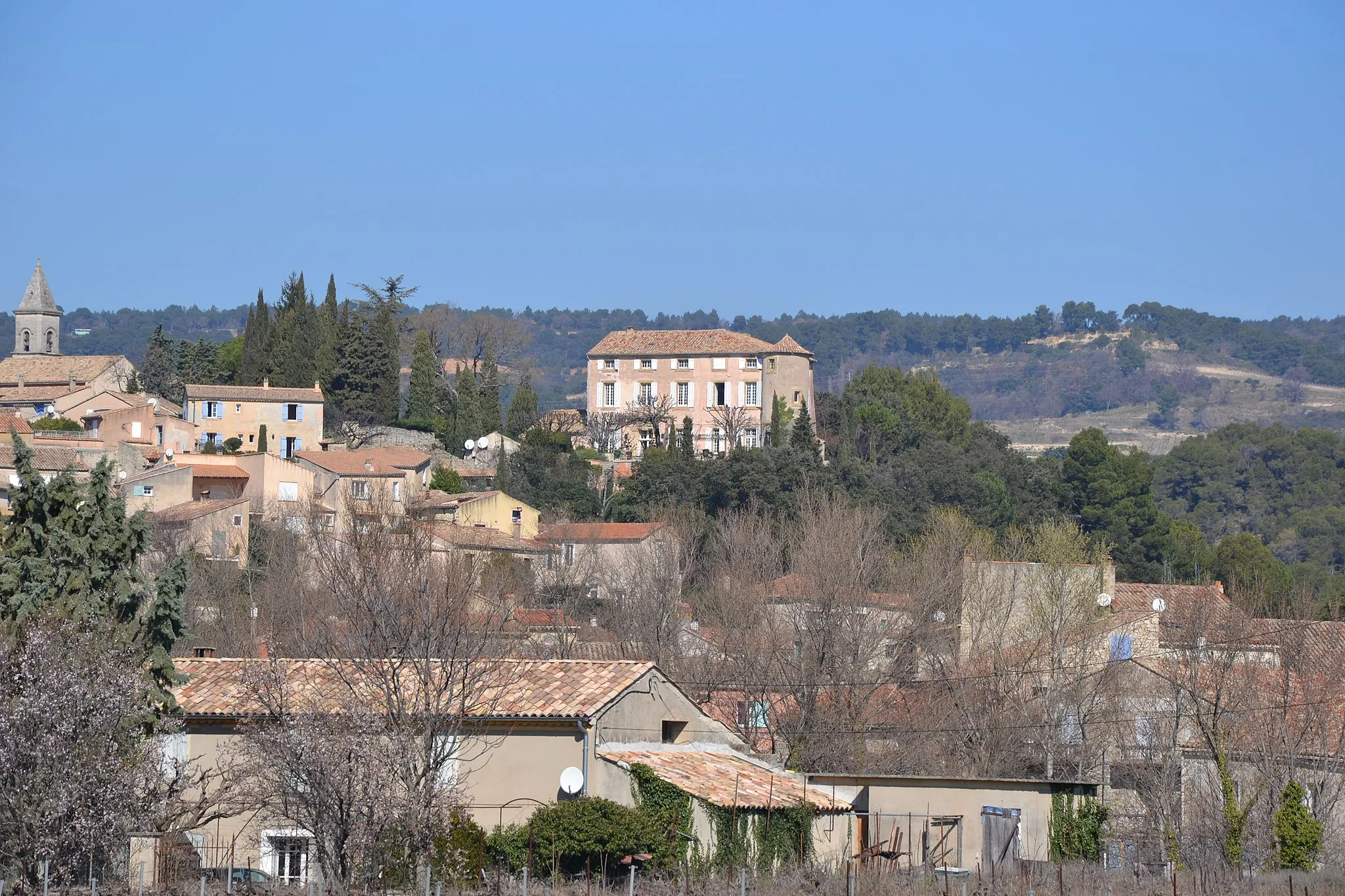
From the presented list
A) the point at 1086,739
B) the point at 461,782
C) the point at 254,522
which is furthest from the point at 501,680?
the point at 254,522

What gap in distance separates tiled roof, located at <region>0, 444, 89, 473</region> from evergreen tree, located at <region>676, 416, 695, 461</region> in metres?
23.4

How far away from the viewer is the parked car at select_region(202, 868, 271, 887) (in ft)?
70.8

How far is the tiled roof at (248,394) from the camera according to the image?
71.4 meters

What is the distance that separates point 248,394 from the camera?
71625 millimetres

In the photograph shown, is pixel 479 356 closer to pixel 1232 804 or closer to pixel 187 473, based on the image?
pixel 187 473

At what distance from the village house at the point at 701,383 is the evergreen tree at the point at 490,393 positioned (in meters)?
4.82

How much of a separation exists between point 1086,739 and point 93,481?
2099 centimetres

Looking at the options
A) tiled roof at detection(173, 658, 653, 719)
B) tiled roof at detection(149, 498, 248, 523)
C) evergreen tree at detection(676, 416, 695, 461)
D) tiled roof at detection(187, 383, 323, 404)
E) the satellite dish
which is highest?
tiled roof at detection(187, 383, 323, 404)

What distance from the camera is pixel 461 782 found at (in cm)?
2323

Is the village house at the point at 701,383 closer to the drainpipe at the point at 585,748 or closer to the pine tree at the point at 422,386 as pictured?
the pine tree at the point at 422,386

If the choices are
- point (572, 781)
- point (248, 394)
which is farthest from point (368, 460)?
point (572, 781)

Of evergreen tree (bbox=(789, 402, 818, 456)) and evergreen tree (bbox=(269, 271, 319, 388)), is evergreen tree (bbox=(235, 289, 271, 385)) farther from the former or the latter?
evergreen tree (bbox=(789, 402, 818, 456))

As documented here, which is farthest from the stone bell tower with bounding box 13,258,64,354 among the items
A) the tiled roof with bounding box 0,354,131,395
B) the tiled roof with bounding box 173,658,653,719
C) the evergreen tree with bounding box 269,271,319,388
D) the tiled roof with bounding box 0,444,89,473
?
the tiled roof with bounding box 173,658,653,719

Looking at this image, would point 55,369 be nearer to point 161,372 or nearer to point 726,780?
point 161,372
